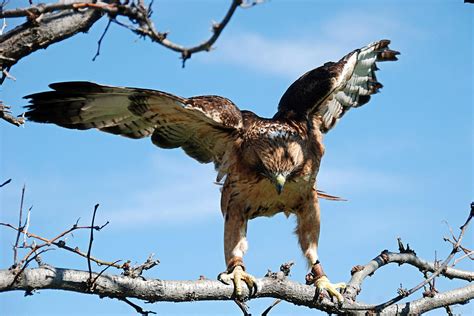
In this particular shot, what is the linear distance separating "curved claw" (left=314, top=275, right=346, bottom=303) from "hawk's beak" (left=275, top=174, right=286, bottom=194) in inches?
33.6

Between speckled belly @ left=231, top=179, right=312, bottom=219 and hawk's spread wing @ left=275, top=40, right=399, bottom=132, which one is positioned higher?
hawk's spread wing @ left=275, top=40, right=399, bottom=132

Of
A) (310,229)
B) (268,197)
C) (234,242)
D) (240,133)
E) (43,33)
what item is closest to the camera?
(43,33)

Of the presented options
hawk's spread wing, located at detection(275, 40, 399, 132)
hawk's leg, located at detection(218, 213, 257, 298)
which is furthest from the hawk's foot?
hawk's spread wing, located at detection(275, 40, 399, 132)

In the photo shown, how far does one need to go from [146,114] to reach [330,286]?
222 centimetres

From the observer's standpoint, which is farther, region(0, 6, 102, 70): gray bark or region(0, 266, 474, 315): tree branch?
region(0, 266, 474, 315): tree branch

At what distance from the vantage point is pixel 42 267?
3.78 metres

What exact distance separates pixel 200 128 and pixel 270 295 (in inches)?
86.3

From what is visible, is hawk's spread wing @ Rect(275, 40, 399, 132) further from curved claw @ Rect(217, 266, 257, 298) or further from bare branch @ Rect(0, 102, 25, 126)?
bare branch @ Rect(0, 102, 25, 126)

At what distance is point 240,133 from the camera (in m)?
6.88

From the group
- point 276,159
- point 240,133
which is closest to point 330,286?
point 276,159

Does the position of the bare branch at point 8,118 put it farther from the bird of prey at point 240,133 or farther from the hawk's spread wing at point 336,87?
the hawk's spread wing at point 336,87

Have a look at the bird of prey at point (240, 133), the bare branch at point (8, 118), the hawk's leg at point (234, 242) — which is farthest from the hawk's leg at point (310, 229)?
the bare branch at point (8, 118)

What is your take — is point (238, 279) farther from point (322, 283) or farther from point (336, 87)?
point (336, 87)

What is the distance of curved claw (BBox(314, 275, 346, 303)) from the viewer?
219 inches
